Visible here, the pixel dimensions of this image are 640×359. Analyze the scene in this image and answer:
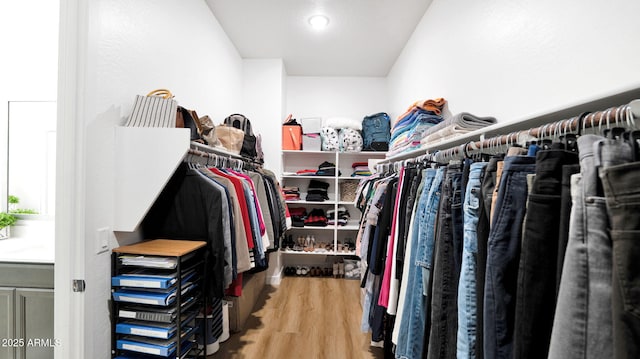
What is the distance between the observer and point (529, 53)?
1138 millimetres

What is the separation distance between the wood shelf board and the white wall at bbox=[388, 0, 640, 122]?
153cm

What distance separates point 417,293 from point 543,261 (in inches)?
25.6

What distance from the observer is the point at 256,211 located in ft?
6.51

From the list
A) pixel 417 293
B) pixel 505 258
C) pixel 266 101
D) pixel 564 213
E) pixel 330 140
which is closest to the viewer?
pixel 564 213

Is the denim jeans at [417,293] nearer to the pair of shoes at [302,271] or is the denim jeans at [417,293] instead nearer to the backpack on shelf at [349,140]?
the backpack on shelf at [349,140]

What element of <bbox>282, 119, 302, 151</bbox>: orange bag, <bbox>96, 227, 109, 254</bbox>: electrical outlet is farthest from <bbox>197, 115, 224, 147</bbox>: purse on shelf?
<bbox>282, 119, 302, 151</bbox>: orange bag

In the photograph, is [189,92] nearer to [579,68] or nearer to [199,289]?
[199,289]

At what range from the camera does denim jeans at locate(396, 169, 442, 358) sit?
3.51 ft

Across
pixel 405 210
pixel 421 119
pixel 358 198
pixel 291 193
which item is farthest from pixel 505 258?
pixel 291 193

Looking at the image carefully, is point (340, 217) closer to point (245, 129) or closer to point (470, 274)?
point (245, 129)

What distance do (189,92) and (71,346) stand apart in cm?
174

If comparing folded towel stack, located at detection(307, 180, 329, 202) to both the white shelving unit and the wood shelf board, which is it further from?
the wood shelf board

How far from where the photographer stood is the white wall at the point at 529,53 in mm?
796

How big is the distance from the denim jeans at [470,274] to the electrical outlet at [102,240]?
1.55 metres
